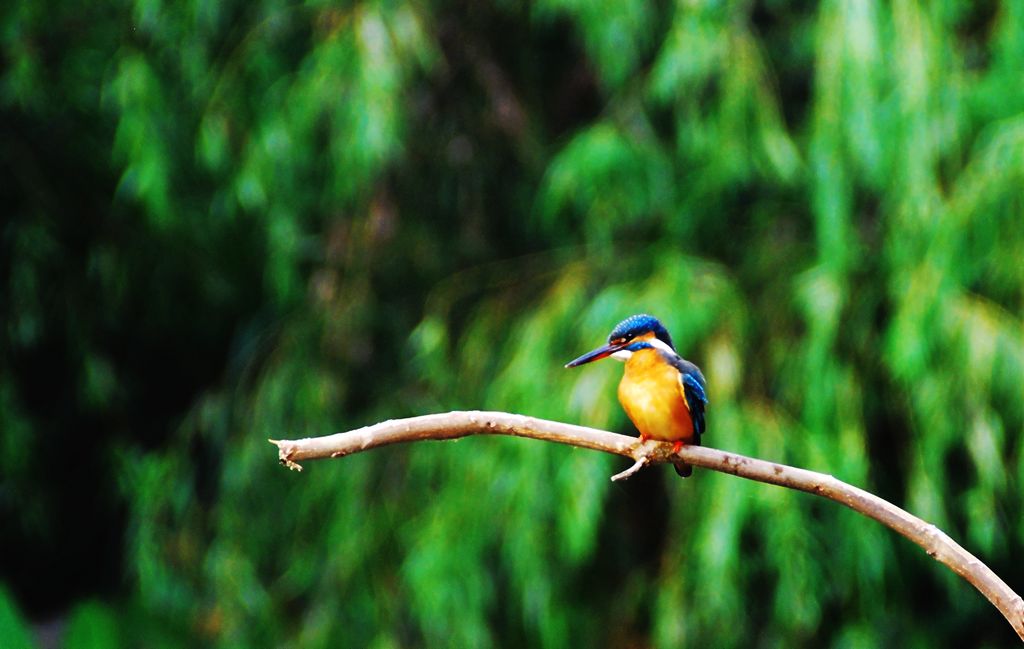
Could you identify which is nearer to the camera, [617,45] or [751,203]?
[617,45]

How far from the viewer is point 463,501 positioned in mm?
2502

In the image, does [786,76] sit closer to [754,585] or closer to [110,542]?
[754,585]

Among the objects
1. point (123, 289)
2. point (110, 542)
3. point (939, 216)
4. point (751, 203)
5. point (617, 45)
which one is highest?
point (617, 45)

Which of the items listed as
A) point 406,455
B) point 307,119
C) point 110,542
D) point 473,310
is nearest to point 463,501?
point 406,455

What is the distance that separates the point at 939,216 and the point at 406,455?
4.17 feet

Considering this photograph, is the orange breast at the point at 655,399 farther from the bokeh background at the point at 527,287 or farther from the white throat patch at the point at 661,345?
the bokeh background at the point at 527,287

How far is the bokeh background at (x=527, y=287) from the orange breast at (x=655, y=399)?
1007mm

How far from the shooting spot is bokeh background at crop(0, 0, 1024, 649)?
7.55 ft

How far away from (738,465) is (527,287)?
1.85 m

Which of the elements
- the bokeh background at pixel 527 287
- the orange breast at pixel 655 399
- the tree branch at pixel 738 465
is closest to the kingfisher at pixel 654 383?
Result: the orange breast at pixel 655 399

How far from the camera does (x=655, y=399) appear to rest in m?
1.28

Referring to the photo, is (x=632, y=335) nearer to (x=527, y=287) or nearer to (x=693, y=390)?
(x=693, y=390)

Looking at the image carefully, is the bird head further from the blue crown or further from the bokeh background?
the bokeh background

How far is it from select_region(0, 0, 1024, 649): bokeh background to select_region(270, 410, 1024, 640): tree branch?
1.40 metres
